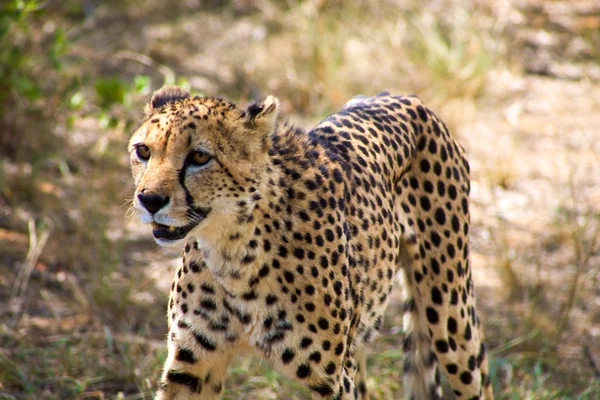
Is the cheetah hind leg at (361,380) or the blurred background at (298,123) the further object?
the blurred background at (298,123)

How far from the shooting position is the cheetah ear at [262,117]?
298 cm

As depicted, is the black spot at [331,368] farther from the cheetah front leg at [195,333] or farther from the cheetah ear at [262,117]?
the cheetah ear at [262,117]

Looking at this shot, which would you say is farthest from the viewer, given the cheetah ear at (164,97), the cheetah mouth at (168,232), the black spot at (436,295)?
the black spot at (436,295)

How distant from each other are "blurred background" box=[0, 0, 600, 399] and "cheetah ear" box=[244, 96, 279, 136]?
1.69m

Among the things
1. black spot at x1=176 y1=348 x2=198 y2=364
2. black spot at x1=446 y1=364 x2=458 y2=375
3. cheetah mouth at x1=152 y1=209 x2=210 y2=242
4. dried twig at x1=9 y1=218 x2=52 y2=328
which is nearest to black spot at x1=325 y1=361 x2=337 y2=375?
black spot at x1=176 y1=348 x2=198 y2=364

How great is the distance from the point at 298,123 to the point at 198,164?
4.93 meters

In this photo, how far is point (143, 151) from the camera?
2832mm

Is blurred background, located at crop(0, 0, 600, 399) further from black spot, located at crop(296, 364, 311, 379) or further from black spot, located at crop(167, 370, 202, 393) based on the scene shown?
black spot, located at crop(296, 364, 311, 379)

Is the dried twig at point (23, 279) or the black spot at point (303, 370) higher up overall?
the black spot at point (303, 370)

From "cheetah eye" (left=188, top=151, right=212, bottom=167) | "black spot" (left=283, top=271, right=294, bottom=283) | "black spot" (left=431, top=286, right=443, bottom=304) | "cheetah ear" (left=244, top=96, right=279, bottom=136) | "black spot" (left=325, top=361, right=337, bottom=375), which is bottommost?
"black spot" (left=431, top=286, right=443, bottom=304)

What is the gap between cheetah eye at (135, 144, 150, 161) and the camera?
2.82 m

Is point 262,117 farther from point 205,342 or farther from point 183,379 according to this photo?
point 183,379

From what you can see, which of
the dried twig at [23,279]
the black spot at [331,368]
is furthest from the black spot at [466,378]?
the dried twig at [23,279]

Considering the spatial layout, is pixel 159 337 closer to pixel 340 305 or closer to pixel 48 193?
pixel 48 193
